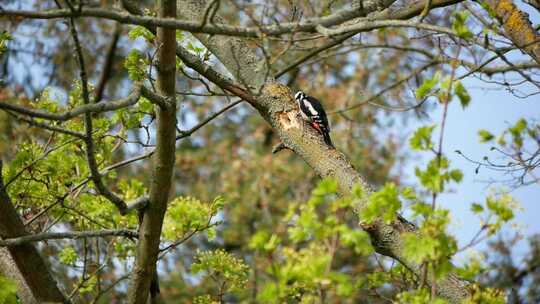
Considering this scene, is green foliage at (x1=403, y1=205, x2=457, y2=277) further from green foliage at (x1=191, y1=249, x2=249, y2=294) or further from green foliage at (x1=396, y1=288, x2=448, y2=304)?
green foliage at (x1=191, y1=249, x2=249, y2=294)

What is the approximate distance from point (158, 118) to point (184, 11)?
34.8 inches

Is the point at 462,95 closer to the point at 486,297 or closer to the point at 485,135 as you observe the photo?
the point at 485,135

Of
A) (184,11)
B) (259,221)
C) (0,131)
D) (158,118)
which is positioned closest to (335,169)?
(158,118)

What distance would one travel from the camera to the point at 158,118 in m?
3.50

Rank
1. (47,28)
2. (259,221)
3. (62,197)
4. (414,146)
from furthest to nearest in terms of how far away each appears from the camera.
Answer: (259,221) < (47,28) < (62,197) < (414,146)

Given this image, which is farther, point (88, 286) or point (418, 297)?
point (88, 286)

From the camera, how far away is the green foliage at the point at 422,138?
2396mm

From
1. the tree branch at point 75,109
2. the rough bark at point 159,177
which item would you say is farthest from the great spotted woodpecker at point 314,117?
the tree branch at point 75,109

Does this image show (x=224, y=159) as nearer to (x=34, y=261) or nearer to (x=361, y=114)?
(x=361, y=114)

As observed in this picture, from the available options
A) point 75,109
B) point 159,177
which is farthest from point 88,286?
point 75,109

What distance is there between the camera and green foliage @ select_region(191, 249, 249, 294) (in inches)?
157

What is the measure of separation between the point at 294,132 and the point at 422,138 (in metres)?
1.53

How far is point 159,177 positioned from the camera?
363 cm

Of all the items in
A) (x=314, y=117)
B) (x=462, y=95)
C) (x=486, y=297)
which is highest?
(x=314, y=117)
